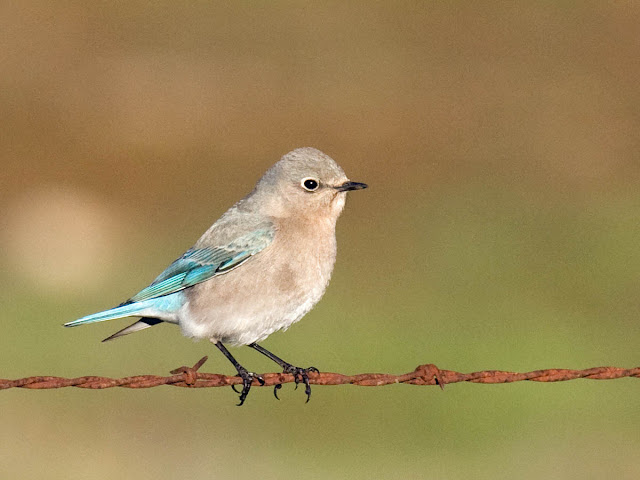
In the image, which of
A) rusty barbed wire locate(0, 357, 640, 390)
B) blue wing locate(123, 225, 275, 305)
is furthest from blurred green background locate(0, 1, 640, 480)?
rusty barbed wire locate(0, 357, 640, 390)

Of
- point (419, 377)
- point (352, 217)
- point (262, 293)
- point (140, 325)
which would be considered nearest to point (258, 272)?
point (262, 293)

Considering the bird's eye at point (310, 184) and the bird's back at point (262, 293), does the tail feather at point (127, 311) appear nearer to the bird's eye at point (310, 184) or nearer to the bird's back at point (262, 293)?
the bird's back at point (262, 293)

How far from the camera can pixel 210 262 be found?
849 centimetres

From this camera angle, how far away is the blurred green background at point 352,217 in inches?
580

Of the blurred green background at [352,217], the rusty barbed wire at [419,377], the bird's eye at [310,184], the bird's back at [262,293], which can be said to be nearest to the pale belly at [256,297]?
the bird's back at [262,293]

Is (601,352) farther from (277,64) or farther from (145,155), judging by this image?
(277,64)

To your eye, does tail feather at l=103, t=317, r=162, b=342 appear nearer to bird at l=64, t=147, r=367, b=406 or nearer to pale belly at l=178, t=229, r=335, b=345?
bird at l=64, t=147, r=367, b=406

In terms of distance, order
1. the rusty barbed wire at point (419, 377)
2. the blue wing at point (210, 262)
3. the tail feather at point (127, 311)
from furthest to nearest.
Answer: the blue wing at point (210, 262) < the tail feather at point (127, 311) < the rusty barbed wire at point (419, 377)

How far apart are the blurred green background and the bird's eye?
541cm

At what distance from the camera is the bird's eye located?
347 inches

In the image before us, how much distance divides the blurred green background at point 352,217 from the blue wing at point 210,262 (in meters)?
5.04

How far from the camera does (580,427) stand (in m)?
15.2

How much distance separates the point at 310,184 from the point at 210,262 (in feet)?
2.80

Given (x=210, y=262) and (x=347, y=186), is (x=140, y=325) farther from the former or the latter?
(x=347, y=186)
